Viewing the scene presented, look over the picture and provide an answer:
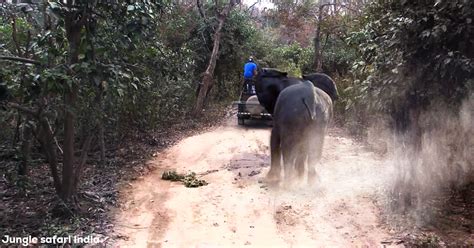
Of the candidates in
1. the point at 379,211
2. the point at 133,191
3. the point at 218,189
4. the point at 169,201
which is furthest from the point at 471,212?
the point at 133,191

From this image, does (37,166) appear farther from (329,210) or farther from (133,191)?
(329,210)

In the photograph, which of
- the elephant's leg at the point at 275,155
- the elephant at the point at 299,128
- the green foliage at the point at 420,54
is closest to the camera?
the green foliage at the point at 420,54

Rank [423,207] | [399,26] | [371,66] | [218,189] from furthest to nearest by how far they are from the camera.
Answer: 1. [218,189]
2. [371,66]
3. [423,207]
4. [399,26]

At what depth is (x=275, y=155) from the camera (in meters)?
7.30

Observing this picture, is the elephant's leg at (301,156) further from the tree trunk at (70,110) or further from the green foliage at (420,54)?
the tree trunk at (70,110)

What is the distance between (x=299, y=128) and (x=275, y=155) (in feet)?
2.82

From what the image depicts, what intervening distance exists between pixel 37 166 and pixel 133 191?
2187 millimetres

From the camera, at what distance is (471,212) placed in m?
5.47

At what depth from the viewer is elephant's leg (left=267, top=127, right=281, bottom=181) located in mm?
7195

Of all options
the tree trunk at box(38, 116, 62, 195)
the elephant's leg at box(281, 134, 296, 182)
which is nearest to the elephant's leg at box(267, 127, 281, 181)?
the elephant's leg at box(281, 134, 296, 182)

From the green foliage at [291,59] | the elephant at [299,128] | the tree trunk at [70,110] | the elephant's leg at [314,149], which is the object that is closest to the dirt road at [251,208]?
the elephant's leg at [314,149]

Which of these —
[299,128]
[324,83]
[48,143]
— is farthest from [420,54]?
[48,143]

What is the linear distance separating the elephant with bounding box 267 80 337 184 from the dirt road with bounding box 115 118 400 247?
0.38 metres

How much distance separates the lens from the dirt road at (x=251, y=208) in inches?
199
